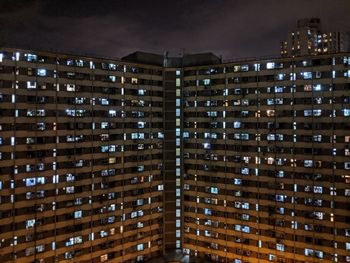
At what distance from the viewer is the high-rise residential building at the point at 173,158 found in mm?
53188

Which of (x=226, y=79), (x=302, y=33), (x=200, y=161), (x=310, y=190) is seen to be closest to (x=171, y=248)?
(x=200, y=161)

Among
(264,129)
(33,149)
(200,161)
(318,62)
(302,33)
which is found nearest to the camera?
(33,149)

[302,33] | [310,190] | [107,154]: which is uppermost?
[302,33]

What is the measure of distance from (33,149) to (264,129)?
3457 cm

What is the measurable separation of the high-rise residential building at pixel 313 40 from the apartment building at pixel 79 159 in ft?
433

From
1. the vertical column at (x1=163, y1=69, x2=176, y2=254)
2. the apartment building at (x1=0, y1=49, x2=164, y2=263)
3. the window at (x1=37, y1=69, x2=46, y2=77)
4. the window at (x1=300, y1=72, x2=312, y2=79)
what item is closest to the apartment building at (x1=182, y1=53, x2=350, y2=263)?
the window at (x1=300, y1=72, x2=312, y2=79)

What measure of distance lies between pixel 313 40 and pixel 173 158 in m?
137

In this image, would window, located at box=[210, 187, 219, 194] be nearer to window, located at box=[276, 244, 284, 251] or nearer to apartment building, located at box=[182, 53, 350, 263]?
apartment building, located at box=[182, 53, 350, 263]

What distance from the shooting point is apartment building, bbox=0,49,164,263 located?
169 feet

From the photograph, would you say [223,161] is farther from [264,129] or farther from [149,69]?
[149,69]

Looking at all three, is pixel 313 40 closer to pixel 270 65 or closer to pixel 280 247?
pixel 270 65

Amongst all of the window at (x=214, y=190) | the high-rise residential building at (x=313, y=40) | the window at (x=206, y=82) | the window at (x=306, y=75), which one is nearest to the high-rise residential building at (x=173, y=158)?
the window at (x=306, y=75)

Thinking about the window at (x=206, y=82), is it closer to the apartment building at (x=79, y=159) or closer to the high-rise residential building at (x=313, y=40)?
the apartment building at (x=79, y=159)

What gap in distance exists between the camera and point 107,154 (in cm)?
6075
